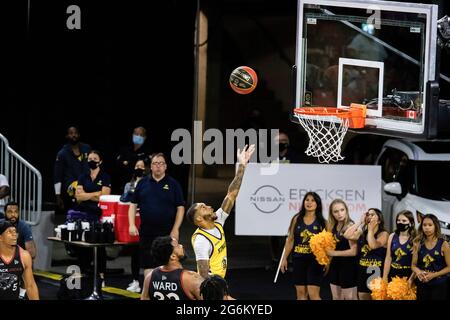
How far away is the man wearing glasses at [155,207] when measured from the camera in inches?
511

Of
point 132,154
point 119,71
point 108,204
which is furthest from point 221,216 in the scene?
point 119,71

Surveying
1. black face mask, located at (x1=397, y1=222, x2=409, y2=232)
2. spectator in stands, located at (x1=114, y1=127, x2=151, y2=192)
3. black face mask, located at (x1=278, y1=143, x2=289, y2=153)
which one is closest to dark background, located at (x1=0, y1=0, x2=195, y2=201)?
spectator in stands, located at (x1=114, y1=127, x2=151, y2=192)

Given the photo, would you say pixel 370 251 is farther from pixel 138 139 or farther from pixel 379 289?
pixel 138 139

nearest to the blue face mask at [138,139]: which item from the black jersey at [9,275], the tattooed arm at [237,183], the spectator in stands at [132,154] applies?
the spectator in stands at [132,154]

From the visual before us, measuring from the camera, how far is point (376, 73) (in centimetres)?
1156

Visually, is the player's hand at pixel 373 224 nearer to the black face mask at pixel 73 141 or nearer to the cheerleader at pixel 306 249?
the cheerleader at pixel 306 249

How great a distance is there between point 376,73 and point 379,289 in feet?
7.83

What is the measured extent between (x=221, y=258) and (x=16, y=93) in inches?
292

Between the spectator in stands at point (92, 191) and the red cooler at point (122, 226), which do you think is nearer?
the red cooler at point (122, 226)

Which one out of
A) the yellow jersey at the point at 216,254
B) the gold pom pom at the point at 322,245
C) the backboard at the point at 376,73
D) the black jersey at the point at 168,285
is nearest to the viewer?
the black jersey at the point at 168,285

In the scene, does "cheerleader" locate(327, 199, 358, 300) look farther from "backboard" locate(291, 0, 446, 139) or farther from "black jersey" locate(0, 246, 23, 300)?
"black jersey" locate(0, 246, 23, 300)
